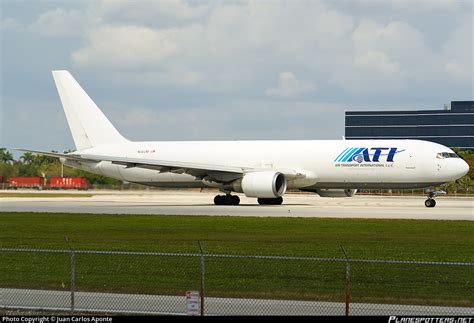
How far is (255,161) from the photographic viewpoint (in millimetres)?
58688

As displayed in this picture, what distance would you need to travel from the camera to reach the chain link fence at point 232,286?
1739cm

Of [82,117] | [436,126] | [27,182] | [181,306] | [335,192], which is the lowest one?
[181,306]

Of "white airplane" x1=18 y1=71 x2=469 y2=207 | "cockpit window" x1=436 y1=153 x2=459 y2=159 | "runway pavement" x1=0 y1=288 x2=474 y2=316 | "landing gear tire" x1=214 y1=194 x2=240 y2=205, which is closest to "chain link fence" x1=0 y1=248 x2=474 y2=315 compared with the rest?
"runway pavement" x1=0 y1=288 x2=474 y2=316

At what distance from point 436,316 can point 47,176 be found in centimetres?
9331

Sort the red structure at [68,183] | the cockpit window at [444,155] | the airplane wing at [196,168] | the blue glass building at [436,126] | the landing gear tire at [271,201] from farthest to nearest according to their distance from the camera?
the blue glass building at [436,126]
the red structure at [68,183]
the landing gear tire at [271,201]
the airplane wing at [196,168]
the cockpit window at [444,155]

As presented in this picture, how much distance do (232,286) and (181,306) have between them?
103 inches

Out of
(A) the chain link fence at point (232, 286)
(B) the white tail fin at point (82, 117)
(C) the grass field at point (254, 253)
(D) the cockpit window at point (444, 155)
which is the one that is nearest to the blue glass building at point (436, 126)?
(B) the white tail fin at point (82, 117)

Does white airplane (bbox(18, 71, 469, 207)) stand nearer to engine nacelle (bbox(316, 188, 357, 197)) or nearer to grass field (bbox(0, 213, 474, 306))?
engine nacelle (bbox(316, 188, 357, 197))

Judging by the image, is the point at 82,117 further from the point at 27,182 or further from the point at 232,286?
the point at 232,286

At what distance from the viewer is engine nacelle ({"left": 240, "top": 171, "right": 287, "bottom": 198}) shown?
53906mm

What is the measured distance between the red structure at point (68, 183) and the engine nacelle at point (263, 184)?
5323 cm

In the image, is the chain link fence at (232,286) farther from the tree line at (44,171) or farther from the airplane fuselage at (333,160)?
the tree line at (44,171)

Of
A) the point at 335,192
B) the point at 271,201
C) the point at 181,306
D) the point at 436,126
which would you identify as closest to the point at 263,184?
the point at 271,201

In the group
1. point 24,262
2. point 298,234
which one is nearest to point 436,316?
point 24,262
